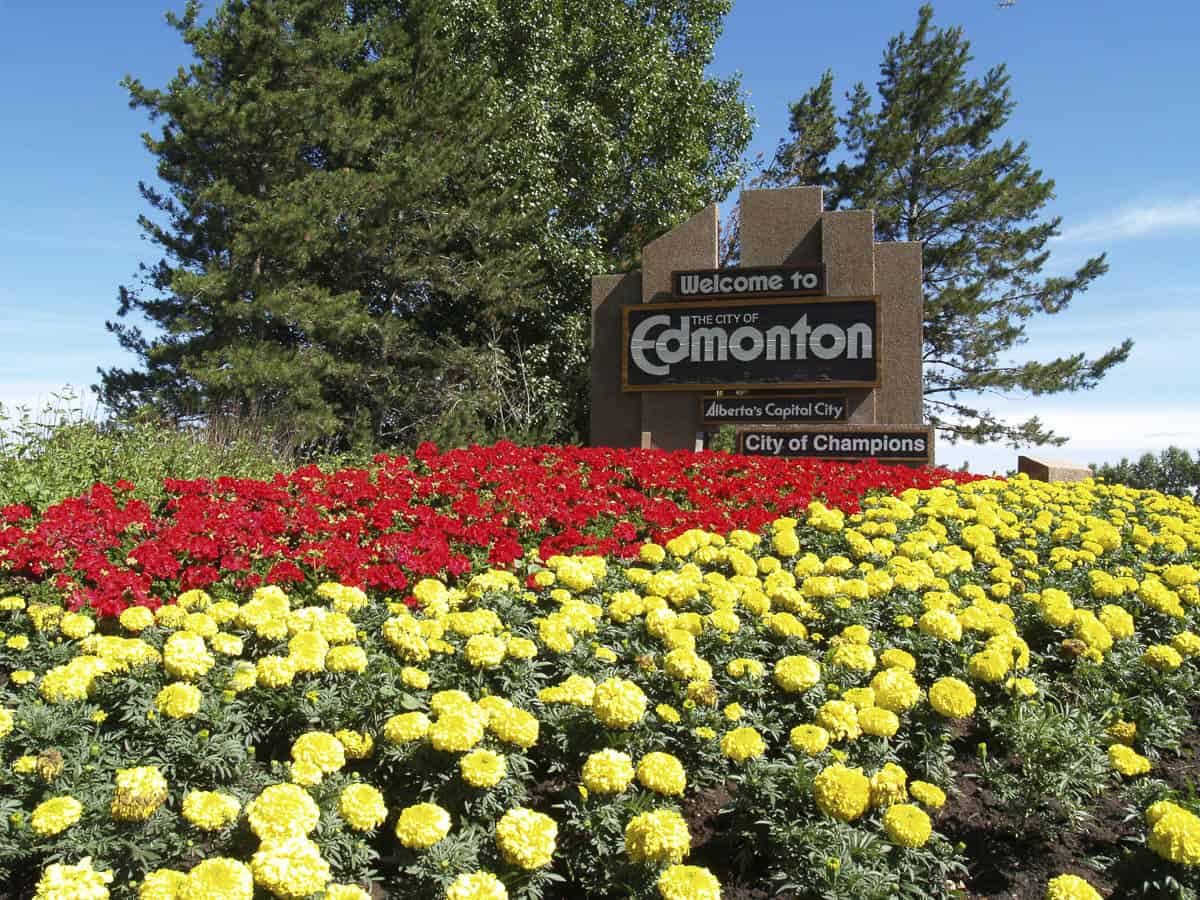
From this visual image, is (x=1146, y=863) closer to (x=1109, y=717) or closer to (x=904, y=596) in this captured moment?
(x=1109, y=717)

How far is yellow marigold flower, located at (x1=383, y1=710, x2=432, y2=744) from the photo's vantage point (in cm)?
279

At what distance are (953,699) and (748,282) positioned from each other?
1081 cm

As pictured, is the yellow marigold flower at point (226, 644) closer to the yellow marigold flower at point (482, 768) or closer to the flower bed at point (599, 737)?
the flower bed at point (599, 737)

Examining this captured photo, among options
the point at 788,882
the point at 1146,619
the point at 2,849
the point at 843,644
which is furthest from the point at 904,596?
the point at 2,849

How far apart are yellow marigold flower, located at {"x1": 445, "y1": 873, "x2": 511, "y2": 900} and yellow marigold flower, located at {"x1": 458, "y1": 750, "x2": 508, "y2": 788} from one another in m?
0.33

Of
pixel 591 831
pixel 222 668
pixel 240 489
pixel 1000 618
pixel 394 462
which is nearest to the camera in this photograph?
pixel 591 831

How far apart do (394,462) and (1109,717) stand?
5991mm

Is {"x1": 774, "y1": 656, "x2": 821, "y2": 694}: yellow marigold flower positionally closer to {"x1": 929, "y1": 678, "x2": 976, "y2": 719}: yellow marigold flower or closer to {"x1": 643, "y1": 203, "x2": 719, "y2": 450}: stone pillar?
{"x1": 929, "y1": 678, "x2": 976, "y2": 719}: yellow marigold flower

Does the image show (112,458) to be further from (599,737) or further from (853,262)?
(853,262)

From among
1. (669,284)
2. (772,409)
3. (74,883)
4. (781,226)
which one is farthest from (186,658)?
(781,226)

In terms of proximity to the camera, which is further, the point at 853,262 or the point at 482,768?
the point at 853,262

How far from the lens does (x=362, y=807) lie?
2508 mm

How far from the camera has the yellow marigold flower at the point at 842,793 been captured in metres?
2.65

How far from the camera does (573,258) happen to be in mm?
17641
